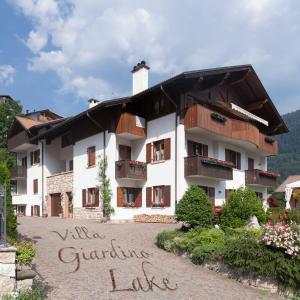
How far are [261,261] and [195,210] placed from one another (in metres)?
4.62

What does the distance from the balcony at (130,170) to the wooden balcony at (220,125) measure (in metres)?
3.80

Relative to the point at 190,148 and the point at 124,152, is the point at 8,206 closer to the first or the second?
the point at 190,148

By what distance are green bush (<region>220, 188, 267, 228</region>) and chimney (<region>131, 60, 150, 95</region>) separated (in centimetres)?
1325

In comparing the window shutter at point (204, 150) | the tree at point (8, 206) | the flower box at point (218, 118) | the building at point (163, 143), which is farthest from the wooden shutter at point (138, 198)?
the tree at point (8, 206)

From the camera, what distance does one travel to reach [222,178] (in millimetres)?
25609

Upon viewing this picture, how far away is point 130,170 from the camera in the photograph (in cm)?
2475

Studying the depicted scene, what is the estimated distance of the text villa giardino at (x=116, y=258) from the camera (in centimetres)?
969

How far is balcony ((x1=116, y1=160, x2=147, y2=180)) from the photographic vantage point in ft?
80.8

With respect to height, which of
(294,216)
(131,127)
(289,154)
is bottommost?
(294,216)

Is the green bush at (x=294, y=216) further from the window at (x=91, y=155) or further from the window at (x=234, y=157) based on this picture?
the window at (x=91, y=155)

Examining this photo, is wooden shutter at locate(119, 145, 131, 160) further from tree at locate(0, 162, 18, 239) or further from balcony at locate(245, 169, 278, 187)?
tree at locate(0, 162, 18, 239)

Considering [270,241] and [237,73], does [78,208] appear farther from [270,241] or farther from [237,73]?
[270,241]

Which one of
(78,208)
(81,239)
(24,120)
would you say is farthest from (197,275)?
(24,120)

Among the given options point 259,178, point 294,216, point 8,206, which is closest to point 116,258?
point 8,206
